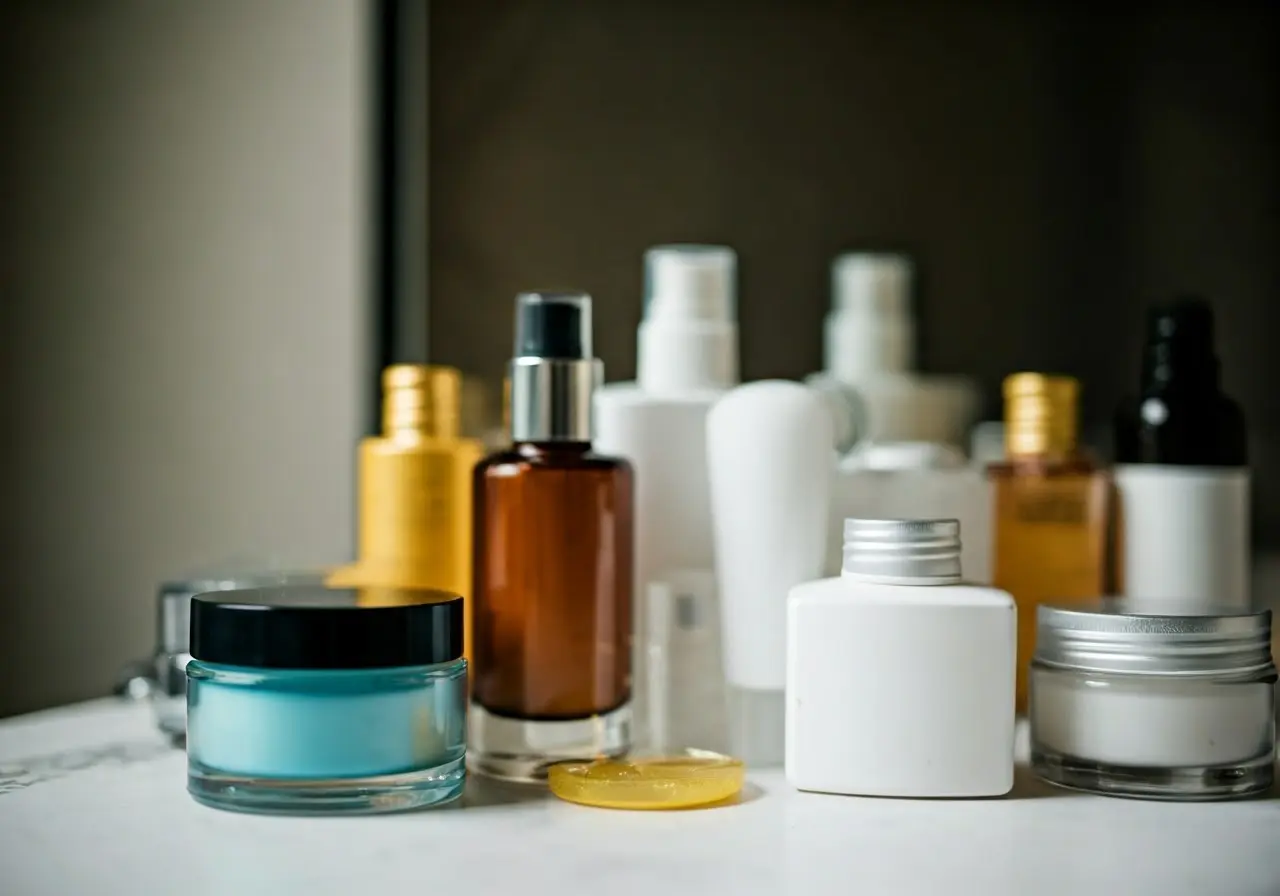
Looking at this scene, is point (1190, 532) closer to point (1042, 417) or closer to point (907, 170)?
point (1042, 417)

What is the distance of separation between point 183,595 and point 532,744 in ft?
0.58

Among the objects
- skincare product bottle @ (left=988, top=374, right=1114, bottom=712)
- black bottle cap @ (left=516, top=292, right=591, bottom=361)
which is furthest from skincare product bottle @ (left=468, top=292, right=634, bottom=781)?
skincare product bottle @ (left=988, top=374, right=1114, bottom=712)

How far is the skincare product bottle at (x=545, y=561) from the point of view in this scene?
55 centimetres

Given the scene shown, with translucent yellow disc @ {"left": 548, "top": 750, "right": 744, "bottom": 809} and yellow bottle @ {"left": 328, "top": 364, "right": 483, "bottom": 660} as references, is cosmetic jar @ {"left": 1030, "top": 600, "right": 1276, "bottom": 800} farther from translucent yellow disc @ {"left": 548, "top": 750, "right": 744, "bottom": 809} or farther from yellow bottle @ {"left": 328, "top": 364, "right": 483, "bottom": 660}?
yellow bottle @ {"left": 328, "top": 364, "right": 483, "bottom": 660}

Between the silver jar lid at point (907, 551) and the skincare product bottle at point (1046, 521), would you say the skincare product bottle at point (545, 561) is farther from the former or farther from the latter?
the skincare product bottle at point (1046, 521)

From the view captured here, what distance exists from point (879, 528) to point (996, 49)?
0.46 m

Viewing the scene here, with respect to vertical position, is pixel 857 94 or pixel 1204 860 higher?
pixel 857 94

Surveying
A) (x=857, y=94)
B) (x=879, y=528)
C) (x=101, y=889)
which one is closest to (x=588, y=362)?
(x=879, y=528)

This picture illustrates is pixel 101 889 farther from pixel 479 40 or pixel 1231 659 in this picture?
pixel 479 40

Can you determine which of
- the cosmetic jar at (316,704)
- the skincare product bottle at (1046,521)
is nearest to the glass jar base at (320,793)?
the cosmetic jar at (316,704)

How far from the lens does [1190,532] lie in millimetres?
667

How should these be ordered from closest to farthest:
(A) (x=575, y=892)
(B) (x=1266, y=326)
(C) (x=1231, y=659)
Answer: (A) (x=575, y=892) < (C) (x=1231, y=659) < (B) (x=1266, y=326)

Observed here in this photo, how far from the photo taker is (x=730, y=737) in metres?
0.59

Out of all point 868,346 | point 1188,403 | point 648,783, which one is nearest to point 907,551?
point 648,783
